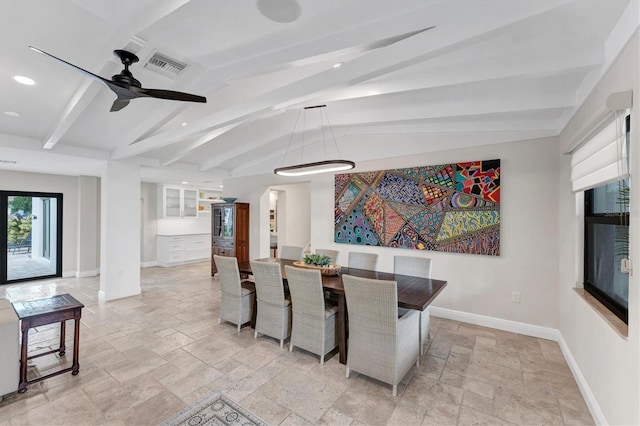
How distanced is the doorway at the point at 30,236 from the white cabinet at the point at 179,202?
7.27 feet

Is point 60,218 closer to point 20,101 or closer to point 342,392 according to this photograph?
point 20,101

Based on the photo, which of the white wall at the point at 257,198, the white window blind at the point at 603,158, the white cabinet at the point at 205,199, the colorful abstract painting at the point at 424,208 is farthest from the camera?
the white cabinet at the point at 205,199

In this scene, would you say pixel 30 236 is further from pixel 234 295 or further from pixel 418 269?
pixel 418 269

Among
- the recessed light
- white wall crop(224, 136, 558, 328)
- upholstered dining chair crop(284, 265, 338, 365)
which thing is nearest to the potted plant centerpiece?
upholstered dining chair crop(284, 265, 338, 365)

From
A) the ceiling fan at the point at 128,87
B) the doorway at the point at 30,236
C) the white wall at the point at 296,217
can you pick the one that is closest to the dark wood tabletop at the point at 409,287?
the ceiling fan at the point at 128,87

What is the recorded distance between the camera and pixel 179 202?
8.37m

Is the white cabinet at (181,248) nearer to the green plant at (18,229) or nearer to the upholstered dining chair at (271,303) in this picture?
the green plant at (18,229)

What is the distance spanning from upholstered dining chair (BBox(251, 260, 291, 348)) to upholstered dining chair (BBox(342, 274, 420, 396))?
89 centimetres

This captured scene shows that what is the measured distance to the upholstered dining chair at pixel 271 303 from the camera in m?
3.09

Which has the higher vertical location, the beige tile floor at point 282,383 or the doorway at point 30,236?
the doorway at point 30,236

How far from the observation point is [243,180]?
675cm

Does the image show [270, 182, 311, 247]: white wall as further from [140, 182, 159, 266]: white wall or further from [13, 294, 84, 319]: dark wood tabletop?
[13, 294, 84, 319]: dark wood tabletop

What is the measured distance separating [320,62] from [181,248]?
712cm

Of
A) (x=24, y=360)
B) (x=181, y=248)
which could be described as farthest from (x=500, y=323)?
(x=181, y=248)
